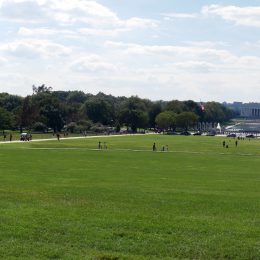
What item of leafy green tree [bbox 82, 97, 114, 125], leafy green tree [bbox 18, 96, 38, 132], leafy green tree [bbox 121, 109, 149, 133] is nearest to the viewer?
leafy green tree [bbox 18, 96, 38, 132]

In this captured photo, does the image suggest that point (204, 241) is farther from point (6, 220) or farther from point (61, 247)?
point (6, 220)

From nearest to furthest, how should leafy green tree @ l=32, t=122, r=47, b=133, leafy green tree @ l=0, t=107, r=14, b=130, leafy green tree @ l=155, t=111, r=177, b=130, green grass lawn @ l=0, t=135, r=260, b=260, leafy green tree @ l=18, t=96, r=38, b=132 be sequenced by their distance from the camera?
green grass lawn @ l=0, t=135, r=260, b=260 → leafy green tree @ l=0, t=107, r=14, b=130 → leafy green tree @ l=18, t=96, r=38, b=132 → leafy green tree @ l=32, t=122, r=47, b=133 → leafy green tree @ l=155, t=111, r=177, b=130

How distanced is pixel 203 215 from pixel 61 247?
232 inches

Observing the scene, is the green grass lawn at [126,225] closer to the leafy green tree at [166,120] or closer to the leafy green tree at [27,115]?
the leafy green tree at [27,115]

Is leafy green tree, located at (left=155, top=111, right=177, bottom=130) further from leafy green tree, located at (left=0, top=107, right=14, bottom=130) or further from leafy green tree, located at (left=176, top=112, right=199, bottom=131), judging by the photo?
leafy green tree, located at (left=0, top=107, right=14, bottom=130)

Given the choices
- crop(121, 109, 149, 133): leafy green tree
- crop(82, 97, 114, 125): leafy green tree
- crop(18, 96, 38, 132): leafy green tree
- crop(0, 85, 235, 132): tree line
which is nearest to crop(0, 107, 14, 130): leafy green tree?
crop(0, 85, 235, 132): tree line

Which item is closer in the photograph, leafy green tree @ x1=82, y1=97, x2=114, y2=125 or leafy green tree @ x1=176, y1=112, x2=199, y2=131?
leafy green tree @ x1=176, y1=112, x2=199, y2=131

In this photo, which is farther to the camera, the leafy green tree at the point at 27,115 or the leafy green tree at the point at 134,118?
the leafy green tree at the point at 134,118

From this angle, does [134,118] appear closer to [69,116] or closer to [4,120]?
[69,116]

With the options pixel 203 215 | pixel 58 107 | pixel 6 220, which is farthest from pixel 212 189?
pixel 58 107

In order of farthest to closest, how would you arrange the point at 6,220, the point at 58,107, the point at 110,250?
the point at 58,107 < the point at 6,220 < the point at 110,250

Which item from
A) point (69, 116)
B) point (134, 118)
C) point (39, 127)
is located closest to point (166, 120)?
point (134, 118)

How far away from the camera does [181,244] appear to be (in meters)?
11.9

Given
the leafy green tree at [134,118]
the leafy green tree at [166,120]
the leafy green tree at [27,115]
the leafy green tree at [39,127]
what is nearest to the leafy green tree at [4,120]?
the leafy green tree at [27,115]
